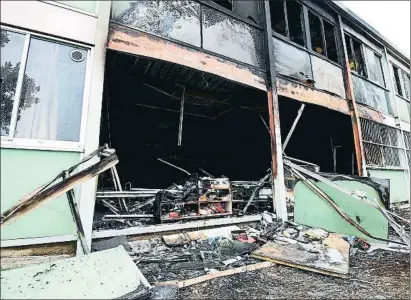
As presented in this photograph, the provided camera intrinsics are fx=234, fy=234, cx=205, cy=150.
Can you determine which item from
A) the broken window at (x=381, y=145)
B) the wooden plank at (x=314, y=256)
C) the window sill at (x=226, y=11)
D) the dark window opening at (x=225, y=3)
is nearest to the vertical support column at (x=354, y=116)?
the broken window at (x=381, y=145)

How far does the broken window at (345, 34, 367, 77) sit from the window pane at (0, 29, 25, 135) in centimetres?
920

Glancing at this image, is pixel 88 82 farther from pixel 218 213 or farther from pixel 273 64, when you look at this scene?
pixel 273 64

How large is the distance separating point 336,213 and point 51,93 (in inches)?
197

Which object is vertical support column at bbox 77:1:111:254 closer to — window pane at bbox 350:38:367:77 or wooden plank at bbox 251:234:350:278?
wooden plank at bbox 251:234:350:278

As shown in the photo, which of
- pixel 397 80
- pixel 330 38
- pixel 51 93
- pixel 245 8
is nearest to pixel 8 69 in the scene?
pixel 51 93

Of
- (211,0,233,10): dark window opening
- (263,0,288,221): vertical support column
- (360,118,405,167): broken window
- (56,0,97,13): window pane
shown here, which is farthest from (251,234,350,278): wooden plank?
(211,0,233,10): dark window opening

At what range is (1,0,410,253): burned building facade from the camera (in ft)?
9.43

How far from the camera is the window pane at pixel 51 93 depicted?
287 centimetres

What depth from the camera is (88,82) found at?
3266mm

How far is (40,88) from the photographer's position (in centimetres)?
296

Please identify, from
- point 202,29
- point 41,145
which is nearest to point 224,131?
point 202,29

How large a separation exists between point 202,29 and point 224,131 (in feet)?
14.5

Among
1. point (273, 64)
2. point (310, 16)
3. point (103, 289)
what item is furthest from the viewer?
point (310, 16)

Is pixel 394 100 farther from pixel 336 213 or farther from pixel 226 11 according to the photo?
pixel 226 11
